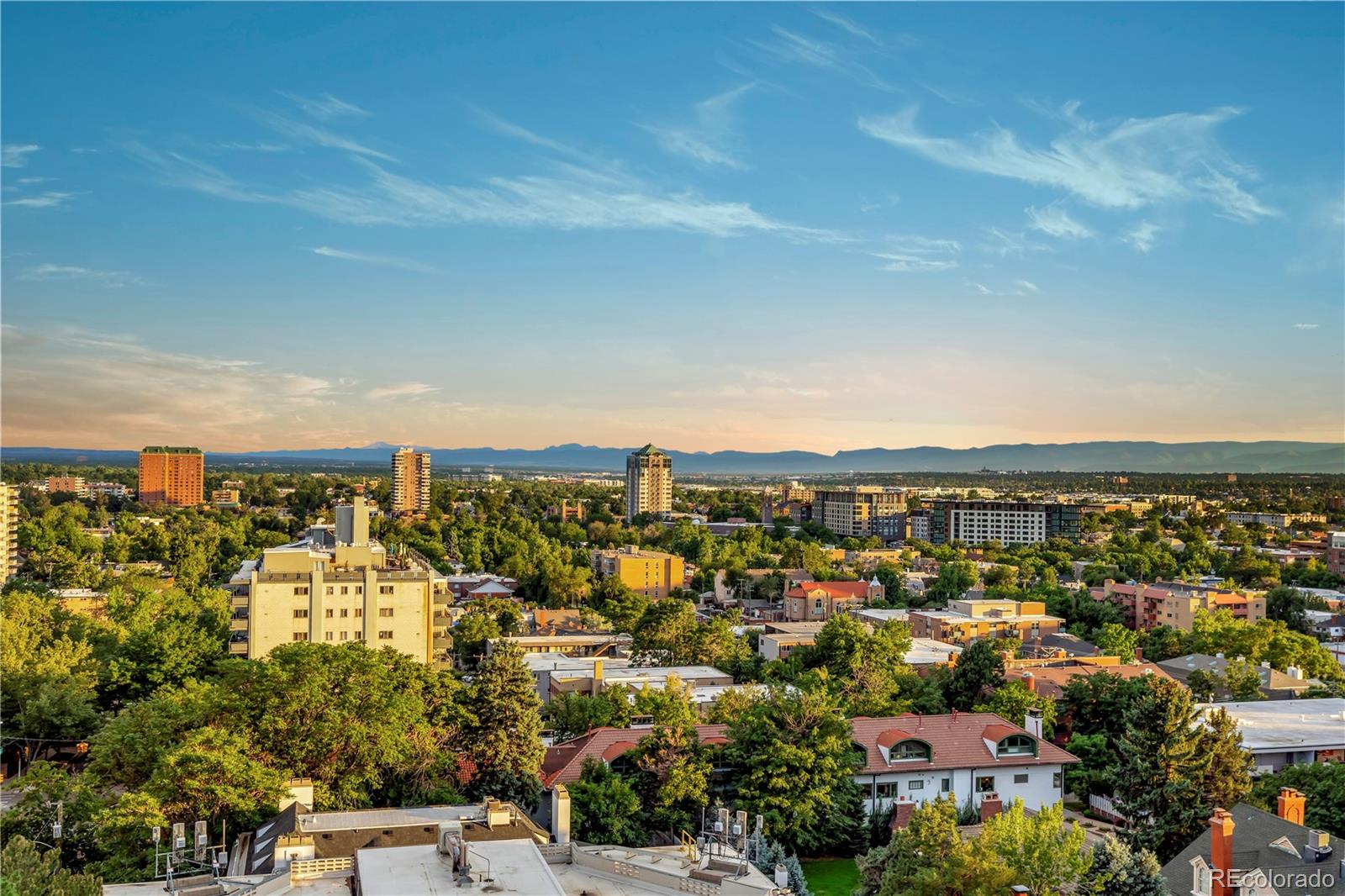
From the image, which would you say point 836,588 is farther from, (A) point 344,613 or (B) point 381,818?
(B) point 381,818

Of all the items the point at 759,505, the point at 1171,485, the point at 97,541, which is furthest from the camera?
the point at 1171,485

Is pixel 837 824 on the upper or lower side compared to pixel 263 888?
lower

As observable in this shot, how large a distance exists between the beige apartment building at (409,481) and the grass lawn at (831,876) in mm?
120449

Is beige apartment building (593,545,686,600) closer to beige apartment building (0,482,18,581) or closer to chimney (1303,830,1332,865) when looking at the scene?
beige apartment building (0,482,18,581)

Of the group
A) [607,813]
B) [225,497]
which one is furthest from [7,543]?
[225,497]

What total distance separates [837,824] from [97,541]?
6653 centimetres

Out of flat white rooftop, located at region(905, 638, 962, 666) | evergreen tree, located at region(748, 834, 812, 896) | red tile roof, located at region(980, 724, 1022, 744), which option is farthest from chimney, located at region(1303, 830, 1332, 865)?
flat white rooftop, located at region(905, 638, 962, 666)

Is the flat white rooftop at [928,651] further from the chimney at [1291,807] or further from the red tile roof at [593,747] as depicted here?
the chimney at [1291,807]

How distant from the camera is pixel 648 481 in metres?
146

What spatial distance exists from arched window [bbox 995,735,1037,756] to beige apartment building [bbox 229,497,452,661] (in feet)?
49.6

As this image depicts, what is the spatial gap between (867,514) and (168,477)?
79244 millimetres

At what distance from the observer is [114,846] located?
1655 centimetres

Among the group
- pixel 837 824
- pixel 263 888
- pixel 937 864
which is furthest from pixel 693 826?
pixel 263 888

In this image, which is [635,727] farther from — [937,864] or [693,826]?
[937,864]
